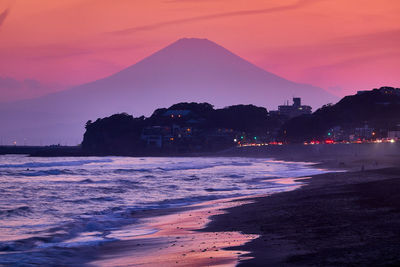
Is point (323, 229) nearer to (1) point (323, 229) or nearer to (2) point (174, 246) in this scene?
(1) point (323, 229)

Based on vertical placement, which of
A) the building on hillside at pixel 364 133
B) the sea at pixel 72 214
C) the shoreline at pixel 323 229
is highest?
the building on hillside at pixel 364 133

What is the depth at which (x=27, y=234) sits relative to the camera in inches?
579

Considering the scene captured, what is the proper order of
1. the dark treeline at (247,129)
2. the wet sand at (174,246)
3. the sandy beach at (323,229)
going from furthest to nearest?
the dark treeline at (247,129), the wet sand at (174,246), the sandy beach at (323,229)

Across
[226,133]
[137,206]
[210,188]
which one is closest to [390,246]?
[137,206]

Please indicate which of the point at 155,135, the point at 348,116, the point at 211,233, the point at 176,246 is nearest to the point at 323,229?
→ the point at 211,233

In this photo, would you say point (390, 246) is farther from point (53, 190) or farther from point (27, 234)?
point (53, 190)

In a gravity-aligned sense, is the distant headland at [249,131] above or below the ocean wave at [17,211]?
above

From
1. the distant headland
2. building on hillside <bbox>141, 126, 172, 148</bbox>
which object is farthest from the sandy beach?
building on hillside <bbox>141, 126, 172, 148</bbox>

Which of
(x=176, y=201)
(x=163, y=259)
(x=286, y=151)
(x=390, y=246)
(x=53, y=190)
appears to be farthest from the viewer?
(x=286, y=151)

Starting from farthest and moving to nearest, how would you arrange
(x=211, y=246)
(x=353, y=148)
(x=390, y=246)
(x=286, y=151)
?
(x=286, y=151) < (x=353, y=148) < (x=211, y=246) < (x=390, y=246)

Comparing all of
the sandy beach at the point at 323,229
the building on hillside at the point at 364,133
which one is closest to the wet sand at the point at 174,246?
the sandy beach at the point at 323,229

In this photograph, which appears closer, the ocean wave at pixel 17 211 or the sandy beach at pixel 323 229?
the sandy beach at pixel 323 229

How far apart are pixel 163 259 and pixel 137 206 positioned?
12182mm

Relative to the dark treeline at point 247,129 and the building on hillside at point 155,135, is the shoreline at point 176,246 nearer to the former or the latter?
the dark treeline at point 247,129
